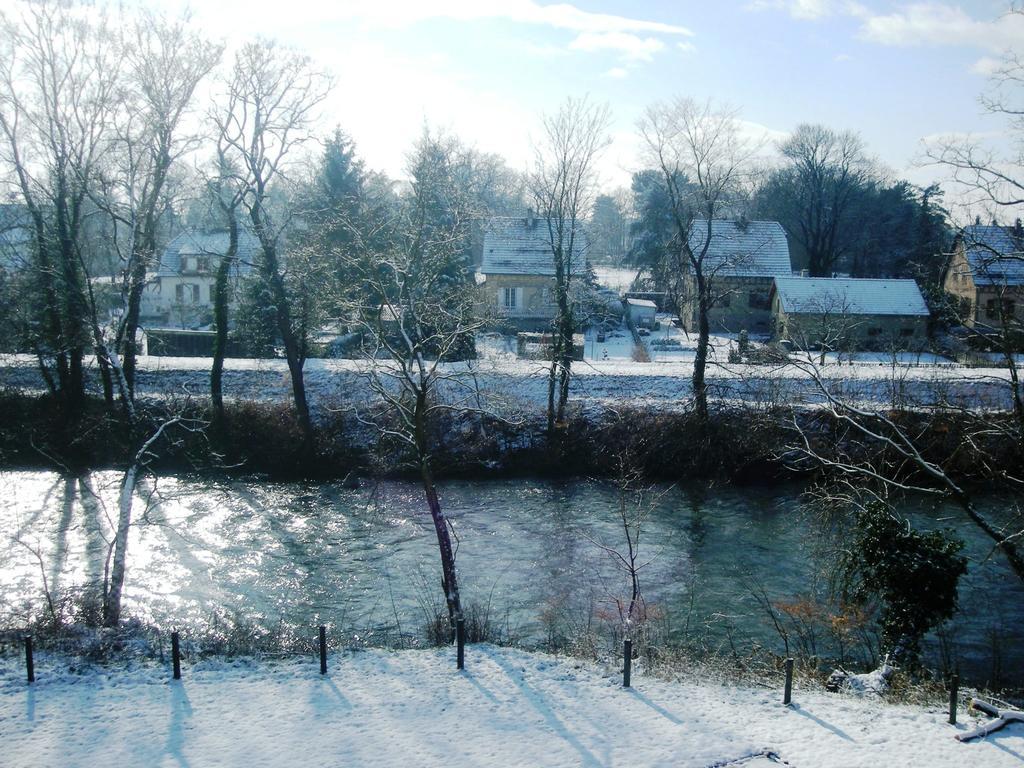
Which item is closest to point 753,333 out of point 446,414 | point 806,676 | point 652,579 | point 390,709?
point 446,414

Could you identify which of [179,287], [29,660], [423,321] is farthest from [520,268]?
[29,660]

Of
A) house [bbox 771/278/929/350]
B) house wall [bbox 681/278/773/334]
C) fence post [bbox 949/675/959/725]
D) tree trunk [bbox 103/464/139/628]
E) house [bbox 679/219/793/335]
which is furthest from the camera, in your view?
house wall [bbox 681/278/773/334]

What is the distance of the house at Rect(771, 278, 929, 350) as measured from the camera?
40.4m

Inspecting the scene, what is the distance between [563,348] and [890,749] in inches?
788

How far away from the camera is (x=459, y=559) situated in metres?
19.0

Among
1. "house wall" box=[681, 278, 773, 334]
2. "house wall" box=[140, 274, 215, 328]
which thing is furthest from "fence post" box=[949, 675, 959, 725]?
"house wall" box=[140, 274, 215, 328]

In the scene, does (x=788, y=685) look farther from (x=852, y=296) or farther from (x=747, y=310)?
(x=747, y=310)

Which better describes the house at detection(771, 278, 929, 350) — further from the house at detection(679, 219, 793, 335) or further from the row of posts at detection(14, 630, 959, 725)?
the row of posts at detection(14, 630, 959, 725)

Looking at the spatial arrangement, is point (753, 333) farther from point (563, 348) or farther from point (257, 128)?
point (257, 128)

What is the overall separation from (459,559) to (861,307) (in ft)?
102

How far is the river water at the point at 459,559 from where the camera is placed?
15492 mm

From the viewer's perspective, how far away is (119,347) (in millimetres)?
→ 15961

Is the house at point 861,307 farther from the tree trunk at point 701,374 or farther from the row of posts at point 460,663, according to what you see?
the row of posts at point 460,663

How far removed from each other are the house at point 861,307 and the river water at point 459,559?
1818 cm
